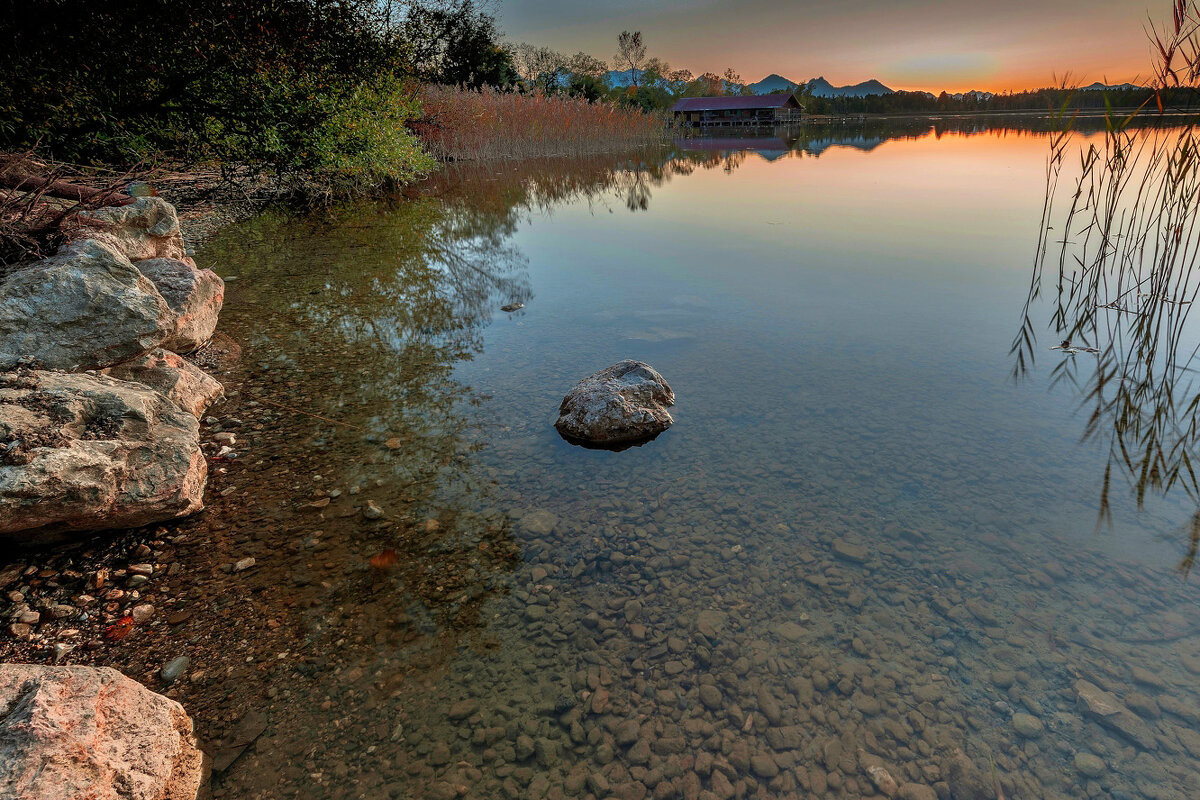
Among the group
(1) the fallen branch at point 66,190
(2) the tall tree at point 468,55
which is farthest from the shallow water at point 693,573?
(2) the tall tree at point 468,55

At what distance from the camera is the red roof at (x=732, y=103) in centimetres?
5400

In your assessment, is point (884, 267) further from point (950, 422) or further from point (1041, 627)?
point (1041, 627)

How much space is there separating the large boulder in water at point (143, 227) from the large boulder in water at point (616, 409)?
12.8 feet

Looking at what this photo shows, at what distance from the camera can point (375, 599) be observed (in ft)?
8.95

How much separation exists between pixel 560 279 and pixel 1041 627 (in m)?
6.51

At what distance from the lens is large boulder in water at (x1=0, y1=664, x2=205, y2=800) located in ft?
5.36

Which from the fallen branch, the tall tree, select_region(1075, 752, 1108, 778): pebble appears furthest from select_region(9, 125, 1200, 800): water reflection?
the tall tree

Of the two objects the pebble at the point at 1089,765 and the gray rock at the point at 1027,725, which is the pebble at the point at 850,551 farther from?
the pebble at the point at 1089,765

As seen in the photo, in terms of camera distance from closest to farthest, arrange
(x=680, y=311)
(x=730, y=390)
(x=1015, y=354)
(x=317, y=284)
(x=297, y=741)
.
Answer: (x=297, y=741)
(x=730, y=390)
(x=1015, y=354)
(x=680, y=311)
(x=317, y=284)

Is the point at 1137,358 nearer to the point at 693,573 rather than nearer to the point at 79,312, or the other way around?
the point at 693,573

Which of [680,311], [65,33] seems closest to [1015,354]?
[680,311]

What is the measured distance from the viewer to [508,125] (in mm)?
22281

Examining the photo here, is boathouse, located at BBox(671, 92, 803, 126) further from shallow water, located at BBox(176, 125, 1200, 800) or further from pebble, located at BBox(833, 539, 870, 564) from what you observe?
pebble, located at BBox(833, 539, 870, 564)

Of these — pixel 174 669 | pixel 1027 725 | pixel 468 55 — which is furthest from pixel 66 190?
pixel 468 55
